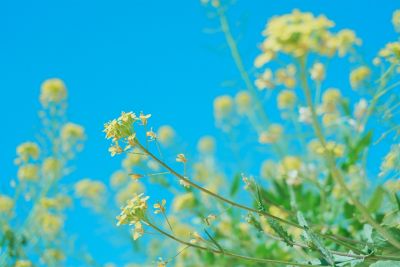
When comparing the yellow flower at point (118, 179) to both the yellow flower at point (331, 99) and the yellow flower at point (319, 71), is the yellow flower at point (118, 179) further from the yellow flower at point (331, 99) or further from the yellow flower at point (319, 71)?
the yellow flower at point (319, 71)

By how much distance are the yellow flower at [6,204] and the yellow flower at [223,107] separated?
1558 mm

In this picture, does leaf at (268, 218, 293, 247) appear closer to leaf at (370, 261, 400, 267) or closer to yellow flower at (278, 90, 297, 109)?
leaf at (370, 261, 400, 267)

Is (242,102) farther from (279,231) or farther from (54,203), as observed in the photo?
(279,231)

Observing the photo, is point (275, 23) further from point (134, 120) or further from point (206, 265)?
point (206, 265)

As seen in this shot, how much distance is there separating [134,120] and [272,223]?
1.01 ft

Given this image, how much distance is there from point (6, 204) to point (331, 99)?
198 cm

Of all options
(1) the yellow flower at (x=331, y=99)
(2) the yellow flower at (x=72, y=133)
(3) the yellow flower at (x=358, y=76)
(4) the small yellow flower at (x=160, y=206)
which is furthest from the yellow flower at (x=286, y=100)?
(4) the small yellow flower at (x=160, y=206)

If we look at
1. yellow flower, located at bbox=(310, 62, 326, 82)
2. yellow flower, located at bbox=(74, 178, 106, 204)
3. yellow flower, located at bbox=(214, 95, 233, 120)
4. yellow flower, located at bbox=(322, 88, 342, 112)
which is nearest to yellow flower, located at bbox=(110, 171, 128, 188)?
yellow flower, located at bbox=(74, 178, 106, 204)

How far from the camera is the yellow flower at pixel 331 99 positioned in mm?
2128

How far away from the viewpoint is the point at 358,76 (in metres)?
2.24

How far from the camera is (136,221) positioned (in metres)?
0.97

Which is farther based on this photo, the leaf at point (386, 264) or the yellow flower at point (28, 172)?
the yellow flower at point (28, 172)

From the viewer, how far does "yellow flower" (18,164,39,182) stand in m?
3.40

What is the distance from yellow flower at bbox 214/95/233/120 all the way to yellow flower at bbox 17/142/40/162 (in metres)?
1.30
